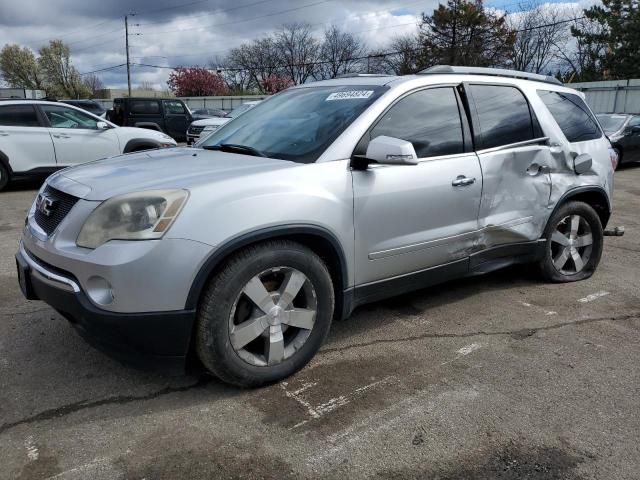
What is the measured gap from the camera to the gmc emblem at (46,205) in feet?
9.96

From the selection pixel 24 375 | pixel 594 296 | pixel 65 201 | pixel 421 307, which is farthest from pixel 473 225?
pixel 24 375

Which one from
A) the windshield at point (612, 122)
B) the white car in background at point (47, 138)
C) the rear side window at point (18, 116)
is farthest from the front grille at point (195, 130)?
the windshield at point (612, 122)

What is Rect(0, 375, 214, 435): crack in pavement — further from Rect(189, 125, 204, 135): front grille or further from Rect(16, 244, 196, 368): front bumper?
Rect(189, 125, 204, 135): front grille

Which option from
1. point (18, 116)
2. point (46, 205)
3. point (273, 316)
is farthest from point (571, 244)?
point (18, 116)

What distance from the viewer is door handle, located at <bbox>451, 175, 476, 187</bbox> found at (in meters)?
3.71

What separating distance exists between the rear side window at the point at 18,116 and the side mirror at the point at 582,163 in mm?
8976

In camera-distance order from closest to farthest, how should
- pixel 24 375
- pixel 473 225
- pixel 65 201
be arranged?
pixel 65 201, pixel 24 375, pixel 473 225

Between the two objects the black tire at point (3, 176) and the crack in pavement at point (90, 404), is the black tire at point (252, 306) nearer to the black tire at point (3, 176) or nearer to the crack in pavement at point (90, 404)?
the crack in pavement at point (90, 404)

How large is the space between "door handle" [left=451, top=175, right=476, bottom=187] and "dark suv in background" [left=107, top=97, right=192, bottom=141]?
50.8 feet

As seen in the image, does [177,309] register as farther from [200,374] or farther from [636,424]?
[636,424]

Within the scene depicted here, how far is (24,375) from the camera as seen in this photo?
3.19 metres

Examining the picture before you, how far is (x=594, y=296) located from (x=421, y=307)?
60.1 inches

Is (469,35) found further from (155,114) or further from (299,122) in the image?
(299,122)

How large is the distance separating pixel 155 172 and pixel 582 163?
347 centimetres
